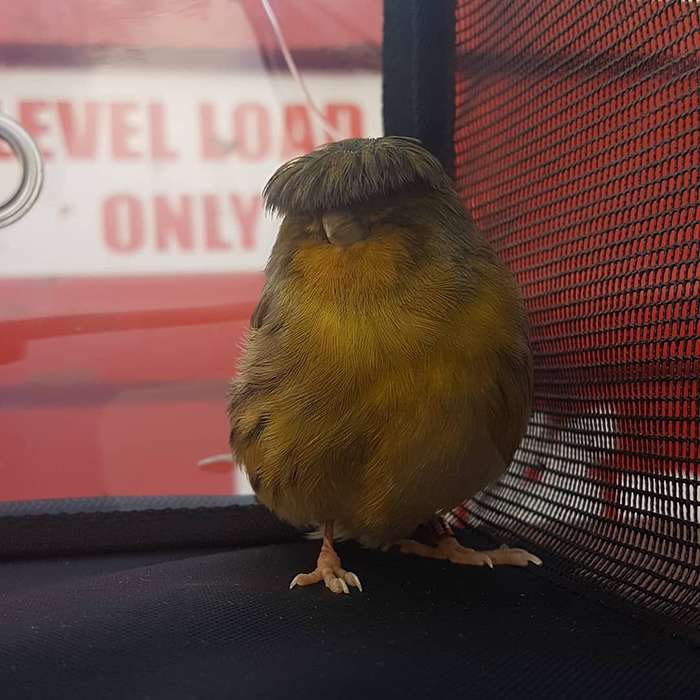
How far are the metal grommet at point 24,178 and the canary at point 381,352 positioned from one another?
106 cm

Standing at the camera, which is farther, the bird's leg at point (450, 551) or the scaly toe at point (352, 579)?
the bird's leg at point (450, 551)

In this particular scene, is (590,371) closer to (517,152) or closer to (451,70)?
(517,152)

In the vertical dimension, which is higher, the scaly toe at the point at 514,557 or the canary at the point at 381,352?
the canary at the point at 381,352

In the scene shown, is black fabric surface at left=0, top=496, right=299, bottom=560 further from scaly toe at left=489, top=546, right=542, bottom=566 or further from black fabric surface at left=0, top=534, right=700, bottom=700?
scaly toe at left=489, top=546, right=542, bottom=566

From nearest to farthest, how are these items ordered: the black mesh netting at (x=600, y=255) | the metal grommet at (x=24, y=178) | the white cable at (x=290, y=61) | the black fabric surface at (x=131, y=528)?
1. the black mesh netting at (x=600, y=255)
2. the black fabric surface at (x=131, y=528)
3. the metal grommet at (x=24, y=178)
4. the white cable at (x=290, y=61)

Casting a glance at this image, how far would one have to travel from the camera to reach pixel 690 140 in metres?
1.34

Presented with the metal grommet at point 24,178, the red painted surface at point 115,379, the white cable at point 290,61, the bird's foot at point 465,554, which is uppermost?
the white cable at point 290,61

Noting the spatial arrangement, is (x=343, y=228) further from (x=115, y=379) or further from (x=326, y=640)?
(x=115, y=379)

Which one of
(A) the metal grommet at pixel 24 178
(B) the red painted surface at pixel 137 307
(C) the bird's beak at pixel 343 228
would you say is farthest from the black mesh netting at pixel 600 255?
(A) the metal grommet at pixel 24 178

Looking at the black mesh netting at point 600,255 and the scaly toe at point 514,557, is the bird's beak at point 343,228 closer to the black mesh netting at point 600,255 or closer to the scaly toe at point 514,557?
the black mesh netting at point 600,255

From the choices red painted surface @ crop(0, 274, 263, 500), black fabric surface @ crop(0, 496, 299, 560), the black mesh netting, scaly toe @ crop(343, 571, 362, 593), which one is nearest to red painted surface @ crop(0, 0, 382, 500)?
red painted surface @ crop(0, 274, 263, 500)

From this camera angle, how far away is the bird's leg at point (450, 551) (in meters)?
1.71

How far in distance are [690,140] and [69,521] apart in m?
1.56

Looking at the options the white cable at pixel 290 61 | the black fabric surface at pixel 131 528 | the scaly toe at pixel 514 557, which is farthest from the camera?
the white cable at pixel 290 61
